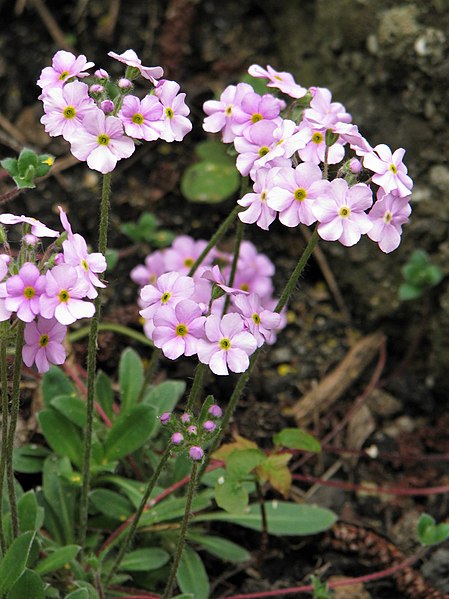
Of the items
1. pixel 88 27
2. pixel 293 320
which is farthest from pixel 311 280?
pixel 88 27

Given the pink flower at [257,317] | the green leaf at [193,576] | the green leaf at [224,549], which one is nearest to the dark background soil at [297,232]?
the green leaf at [224,549]

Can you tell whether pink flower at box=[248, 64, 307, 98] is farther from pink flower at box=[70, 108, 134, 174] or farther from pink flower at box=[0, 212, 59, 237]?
pink flower at box=[0, 212, 59, 237]

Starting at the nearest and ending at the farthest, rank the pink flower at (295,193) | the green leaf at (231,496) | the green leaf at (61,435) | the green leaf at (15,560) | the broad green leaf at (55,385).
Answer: the pink flower at (295,193)
the green leaf at (15,560)
the green leaf at (231,496)
the green leaf at (61,435)
the broad green leaf at (55,385)

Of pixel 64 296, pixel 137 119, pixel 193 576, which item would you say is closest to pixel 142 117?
pixel 137 119

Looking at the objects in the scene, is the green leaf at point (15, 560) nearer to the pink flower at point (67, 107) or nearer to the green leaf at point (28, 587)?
the green leaf at point (28, 587)

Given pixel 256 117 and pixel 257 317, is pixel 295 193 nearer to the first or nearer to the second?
pixel 257 317

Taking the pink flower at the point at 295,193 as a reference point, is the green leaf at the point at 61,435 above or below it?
below

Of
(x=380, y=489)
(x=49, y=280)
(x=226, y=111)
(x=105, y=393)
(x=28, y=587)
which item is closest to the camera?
(x=49, y=280)
